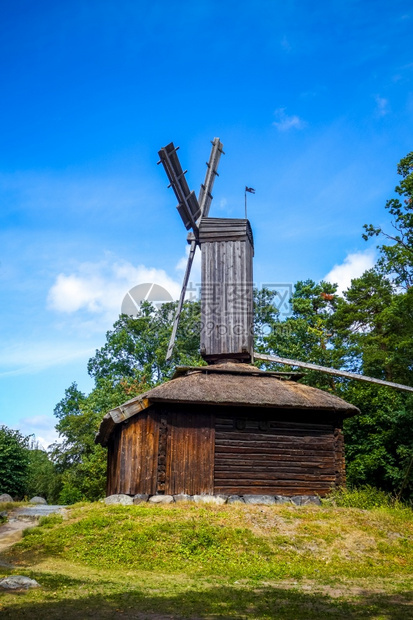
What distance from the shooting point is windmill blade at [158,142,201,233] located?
21875 millimetres

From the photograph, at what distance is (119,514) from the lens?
1456cm

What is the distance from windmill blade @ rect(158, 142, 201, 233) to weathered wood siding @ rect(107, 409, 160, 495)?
870 cm

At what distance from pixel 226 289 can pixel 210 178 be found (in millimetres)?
6257

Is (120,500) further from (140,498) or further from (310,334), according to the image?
(310,334)

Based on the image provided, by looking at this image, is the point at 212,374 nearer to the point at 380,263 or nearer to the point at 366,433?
the point at 366,433

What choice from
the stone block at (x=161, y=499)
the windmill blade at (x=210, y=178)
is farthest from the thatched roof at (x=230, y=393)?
the windmill blade at (x=210, y=178)

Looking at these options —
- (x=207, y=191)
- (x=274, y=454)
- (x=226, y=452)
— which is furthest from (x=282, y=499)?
(x=207, y=191)

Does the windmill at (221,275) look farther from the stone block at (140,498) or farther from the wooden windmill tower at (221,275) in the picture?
the stone block at (140,498)

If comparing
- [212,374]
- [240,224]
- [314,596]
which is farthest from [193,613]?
[240,224]

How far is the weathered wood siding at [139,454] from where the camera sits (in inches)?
662

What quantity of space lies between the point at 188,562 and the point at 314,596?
3560mm

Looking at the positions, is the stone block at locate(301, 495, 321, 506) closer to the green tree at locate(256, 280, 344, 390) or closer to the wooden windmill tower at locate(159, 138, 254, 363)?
the wooden windmill tower at locate(159, 138, 254, 363)

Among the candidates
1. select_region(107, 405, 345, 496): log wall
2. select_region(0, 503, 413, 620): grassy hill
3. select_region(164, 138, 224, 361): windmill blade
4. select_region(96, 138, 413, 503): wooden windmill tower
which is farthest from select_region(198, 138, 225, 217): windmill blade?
select_region(0, 503, 413, 620): grassy hill

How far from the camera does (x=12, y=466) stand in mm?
26500
